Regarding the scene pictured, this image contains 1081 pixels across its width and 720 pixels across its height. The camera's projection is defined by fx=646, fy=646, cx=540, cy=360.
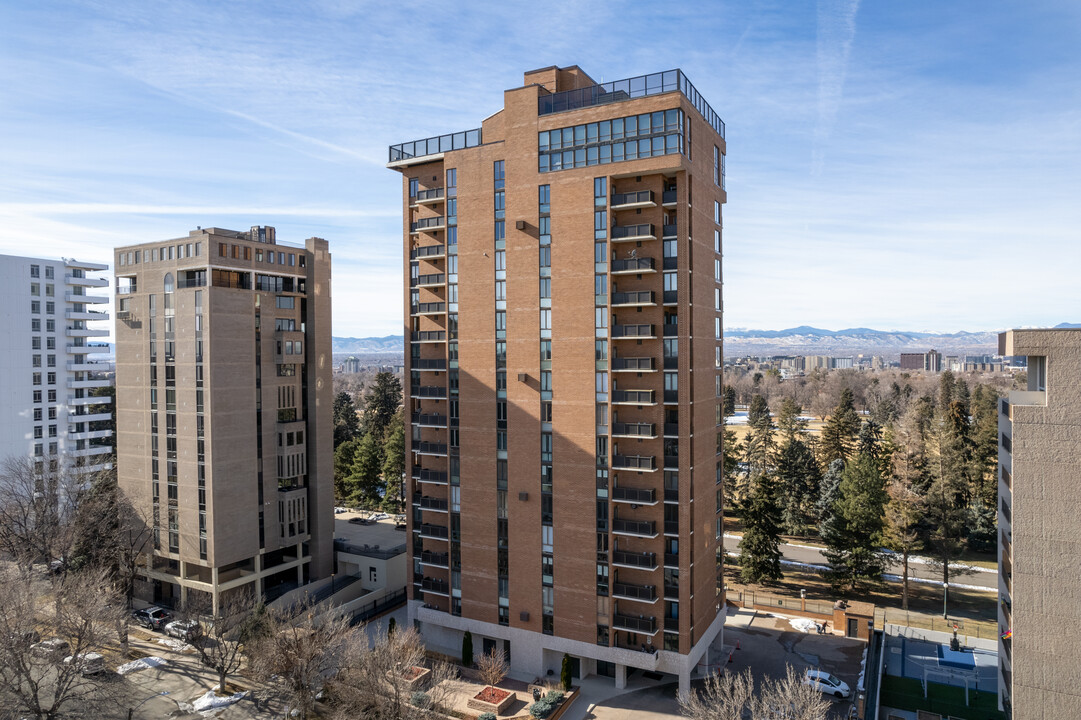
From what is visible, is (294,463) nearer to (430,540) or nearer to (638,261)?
(430,540)

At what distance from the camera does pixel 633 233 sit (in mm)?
34062

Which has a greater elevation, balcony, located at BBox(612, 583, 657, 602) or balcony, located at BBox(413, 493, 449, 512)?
balcony, located at BBox(413, 493, 449, 512)

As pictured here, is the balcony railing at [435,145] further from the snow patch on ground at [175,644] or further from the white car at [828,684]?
the white car at [828,684]

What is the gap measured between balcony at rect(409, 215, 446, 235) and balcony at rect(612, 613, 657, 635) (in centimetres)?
2492

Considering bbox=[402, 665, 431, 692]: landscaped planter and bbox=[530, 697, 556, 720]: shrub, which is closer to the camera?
bbox=[530, 697, 556, 720]: shrub

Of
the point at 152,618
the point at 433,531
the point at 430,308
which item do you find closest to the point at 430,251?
the point at 430,308

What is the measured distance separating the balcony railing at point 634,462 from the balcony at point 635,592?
20.7 ft

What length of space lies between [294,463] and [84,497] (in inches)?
612

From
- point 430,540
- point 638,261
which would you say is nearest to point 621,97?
point 638,261

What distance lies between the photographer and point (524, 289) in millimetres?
36719

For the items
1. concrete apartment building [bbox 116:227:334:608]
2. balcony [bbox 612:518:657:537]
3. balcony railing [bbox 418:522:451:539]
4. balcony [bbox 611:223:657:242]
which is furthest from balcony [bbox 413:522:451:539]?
balcony [bbox 611:223:657:242]

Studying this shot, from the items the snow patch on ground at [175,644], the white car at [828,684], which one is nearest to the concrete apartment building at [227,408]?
the snow patch on ground at [175,644]

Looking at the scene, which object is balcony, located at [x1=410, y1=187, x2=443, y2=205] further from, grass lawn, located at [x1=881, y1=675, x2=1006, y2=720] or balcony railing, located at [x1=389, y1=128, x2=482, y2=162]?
grass lawn, located at [x1=881, y1=675, x2=1006, y2=720]

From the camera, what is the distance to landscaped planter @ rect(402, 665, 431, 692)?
1273 inches
